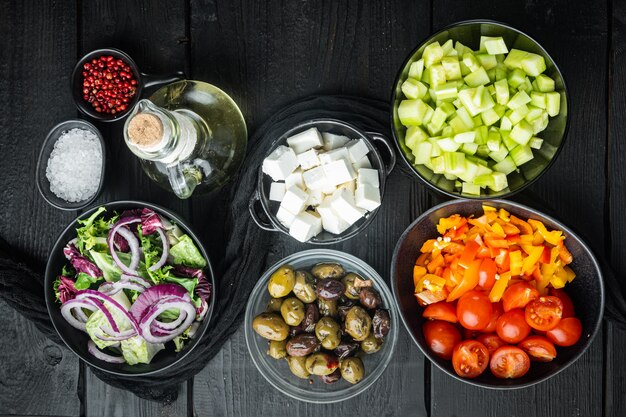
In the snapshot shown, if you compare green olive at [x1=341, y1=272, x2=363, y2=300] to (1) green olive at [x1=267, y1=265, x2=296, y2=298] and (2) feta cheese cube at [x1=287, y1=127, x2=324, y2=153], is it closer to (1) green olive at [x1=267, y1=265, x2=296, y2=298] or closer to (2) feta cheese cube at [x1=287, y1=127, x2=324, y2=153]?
(1) green olive at [x1=267, y1=265, x2=296, y2=298]

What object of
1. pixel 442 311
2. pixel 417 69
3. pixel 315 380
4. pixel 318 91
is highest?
pixel 417 69

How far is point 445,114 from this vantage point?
134 centimetres

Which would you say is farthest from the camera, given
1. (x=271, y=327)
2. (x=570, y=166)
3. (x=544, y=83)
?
(x=570, y=166)

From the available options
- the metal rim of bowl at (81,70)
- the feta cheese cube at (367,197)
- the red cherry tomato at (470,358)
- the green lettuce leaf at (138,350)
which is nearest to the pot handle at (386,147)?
the feta cheese cube at (367,197)

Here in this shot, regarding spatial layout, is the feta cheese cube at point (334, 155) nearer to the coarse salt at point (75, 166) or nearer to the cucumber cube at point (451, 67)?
the cucumber cube at point (451, 67)

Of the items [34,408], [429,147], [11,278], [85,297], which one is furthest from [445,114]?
[34,408]

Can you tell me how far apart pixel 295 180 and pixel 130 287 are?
436 mm

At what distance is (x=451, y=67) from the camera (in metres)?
1.33

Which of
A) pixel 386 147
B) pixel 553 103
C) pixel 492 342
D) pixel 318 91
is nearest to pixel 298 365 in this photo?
pixel 492 342

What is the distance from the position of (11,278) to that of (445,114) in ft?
3.51

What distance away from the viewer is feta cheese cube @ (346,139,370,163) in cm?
138

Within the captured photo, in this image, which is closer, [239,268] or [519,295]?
[519,295]

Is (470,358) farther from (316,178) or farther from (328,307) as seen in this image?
(316,178)

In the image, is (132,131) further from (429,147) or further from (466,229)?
(466,229)
